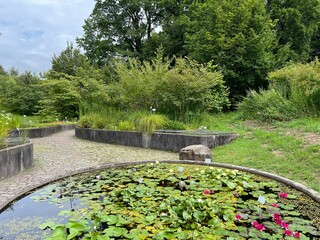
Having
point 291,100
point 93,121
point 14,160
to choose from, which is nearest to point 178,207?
point 14,160

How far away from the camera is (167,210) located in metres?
2.86

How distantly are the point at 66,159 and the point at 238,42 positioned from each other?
32.2 feet

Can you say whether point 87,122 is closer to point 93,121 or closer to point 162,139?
point 93,121

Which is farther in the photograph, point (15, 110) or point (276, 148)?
point (15, 110)

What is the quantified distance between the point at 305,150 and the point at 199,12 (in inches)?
470

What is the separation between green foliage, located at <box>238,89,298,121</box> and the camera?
8.09 m

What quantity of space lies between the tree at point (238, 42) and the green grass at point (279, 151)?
20.1 feet

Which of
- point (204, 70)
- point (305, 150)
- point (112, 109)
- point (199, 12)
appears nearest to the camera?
point (305, 150)

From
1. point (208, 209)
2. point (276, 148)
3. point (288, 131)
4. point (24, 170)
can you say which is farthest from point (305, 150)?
point (24, 170)

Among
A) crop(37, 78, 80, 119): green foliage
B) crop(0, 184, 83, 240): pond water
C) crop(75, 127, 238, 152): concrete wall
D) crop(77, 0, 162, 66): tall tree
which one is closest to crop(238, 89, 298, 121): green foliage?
crop(75, 127, 238, 152): concrete wall

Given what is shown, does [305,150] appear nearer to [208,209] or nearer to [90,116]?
[208,209]

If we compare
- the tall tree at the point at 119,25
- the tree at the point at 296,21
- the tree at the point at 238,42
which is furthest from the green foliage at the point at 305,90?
the tall tree at the point at 119,25

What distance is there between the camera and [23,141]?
20.0ft

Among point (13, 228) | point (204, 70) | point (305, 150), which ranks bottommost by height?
point (13, 228)
